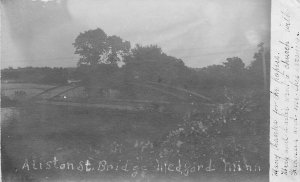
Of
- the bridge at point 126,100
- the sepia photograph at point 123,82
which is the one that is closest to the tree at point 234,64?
the sepia photograph at point 123,82

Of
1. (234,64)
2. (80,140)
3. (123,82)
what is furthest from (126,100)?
(234,64)

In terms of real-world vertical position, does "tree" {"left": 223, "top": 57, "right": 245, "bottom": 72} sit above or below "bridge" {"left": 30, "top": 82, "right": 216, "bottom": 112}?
above

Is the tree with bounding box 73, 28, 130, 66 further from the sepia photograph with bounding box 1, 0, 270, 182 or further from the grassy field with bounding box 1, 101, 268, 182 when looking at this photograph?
the grassy field with bounding box 1, 101, 268, 182

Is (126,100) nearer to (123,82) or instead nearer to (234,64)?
(123,82)

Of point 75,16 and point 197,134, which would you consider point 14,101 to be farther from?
point 197,134

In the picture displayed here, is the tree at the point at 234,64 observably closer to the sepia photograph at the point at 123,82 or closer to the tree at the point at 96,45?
the sepia photograph at the point at 123,82

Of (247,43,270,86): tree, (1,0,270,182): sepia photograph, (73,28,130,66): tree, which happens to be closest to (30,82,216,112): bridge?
(1,0,270,182): sepia photograph

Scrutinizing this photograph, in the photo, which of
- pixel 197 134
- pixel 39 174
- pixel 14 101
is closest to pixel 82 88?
pixel 14 101

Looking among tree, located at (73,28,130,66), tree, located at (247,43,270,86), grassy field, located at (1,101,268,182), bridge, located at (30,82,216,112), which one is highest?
tree, located at (73,28,130,66)
